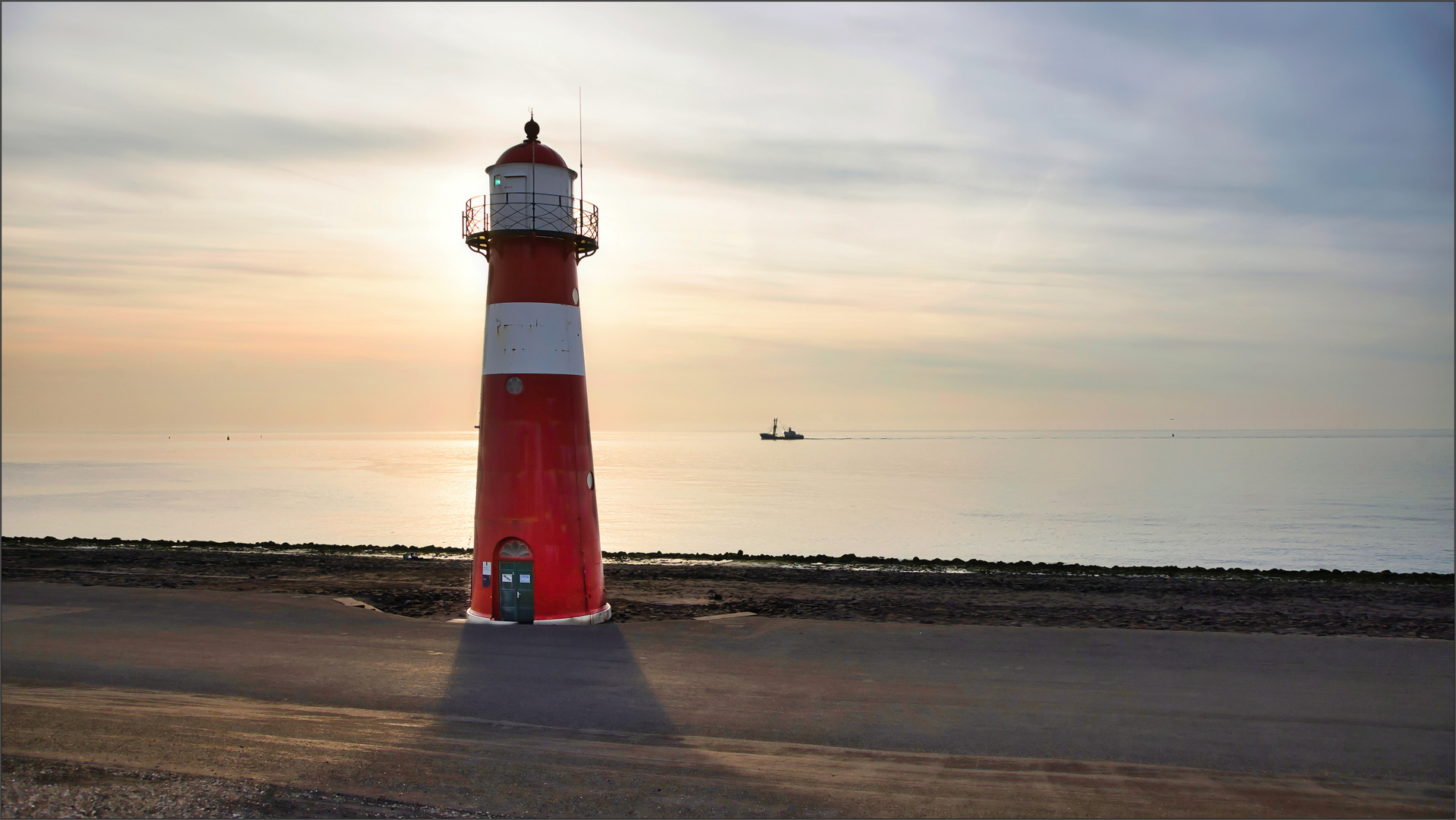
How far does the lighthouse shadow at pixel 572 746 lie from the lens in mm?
7621

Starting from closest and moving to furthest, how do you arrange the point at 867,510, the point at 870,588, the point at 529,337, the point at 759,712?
the point at 759,712, the point at 529,337, the point at 870,588, the point at 867,510

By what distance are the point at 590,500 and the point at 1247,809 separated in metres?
10.7

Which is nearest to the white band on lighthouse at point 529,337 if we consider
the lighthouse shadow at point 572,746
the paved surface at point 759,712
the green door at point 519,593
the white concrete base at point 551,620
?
the green door at point 519,593

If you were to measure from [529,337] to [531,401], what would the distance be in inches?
42.1

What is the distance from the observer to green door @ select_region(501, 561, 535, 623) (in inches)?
587

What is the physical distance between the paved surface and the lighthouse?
1.13m

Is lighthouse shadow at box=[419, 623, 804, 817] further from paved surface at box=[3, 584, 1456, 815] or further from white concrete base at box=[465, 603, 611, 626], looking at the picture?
white concrete base at box=[465, 603, 611, 626]

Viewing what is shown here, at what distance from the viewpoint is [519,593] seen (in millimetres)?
14969

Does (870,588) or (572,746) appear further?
(870,588)

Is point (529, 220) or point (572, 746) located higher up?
point (529, 220)

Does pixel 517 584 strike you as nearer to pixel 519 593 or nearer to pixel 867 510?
pixel 519 593

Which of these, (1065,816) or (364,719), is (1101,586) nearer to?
(1065,816)

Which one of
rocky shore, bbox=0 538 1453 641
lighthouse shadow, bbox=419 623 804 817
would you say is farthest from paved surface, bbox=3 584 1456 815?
rocky shore, bbox=0 538 1453 641

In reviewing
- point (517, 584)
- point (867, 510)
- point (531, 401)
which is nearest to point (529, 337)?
point (531, 401)
